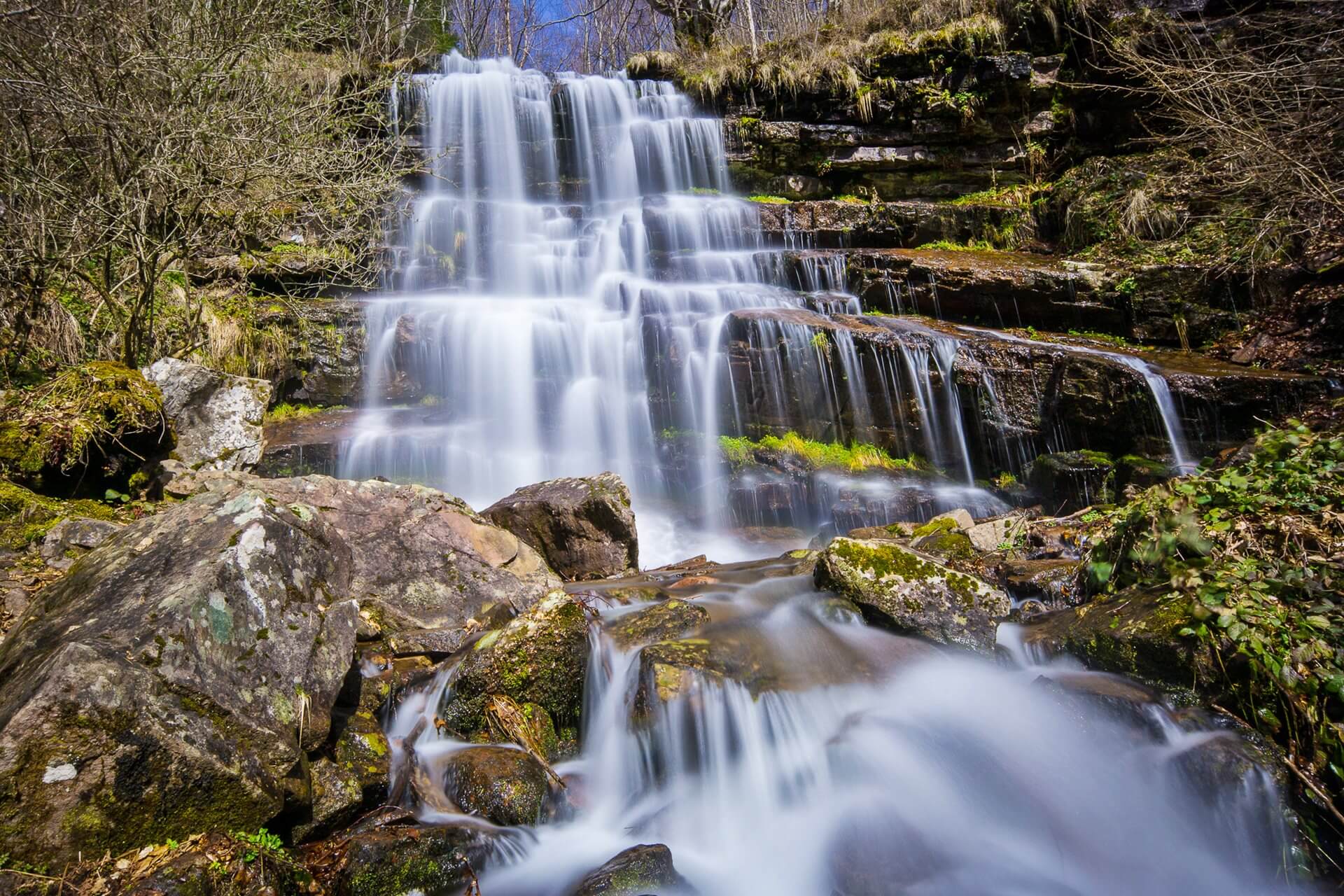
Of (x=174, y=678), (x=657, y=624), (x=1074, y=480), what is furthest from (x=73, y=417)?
(x=1074, y=480)

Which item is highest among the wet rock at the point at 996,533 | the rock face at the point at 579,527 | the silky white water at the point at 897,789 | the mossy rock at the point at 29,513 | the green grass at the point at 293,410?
the green grass at the point at 293,410

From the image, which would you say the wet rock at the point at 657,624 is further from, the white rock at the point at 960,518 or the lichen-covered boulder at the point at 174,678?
the white rock at the point at 960,518

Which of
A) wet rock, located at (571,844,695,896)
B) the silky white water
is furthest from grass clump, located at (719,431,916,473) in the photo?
wet rock, located at (571,844,695,896)

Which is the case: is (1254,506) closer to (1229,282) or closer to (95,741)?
(95,741)

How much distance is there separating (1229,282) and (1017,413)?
3549 millimetres

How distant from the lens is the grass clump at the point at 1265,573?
2.93 metres

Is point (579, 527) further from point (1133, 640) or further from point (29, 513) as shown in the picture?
point (1133, 640)

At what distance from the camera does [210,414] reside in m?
6.73

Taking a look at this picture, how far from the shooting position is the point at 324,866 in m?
2.66

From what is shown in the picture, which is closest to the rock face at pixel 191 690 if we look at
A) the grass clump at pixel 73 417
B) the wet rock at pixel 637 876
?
the wet rock at pixel 637 876

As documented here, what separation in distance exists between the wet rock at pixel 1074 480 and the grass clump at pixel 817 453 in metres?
1.63

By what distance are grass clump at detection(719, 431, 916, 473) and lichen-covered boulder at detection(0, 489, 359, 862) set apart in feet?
20.6

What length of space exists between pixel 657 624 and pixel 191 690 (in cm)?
250

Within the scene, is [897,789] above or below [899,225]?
below
